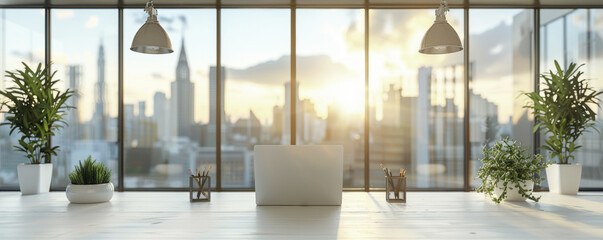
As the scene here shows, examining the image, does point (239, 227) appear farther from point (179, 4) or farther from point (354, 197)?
point (179, 4)

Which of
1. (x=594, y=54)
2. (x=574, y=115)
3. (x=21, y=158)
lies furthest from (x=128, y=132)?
(x=594, y=54)

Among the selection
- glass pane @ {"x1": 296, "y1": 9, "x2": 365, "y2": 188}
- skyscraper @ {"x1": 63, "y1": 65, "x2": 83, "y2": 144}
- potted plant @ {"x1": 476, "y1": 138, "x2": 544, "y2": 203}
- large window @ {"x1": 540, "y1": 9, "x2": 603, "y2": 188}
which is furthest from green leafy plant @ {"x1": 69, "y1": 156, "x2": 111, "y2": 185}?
large window @ {"x1": 540, "y1": 9, "x2": 603, "y2": 188}

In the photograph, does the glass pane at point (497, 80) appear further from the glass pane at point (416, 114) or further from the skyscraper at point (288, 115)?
the skyscraper at point (288, 115)

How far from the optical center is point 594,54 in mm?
5930

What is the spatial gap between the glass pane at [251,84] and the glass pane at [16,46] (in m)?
2.56

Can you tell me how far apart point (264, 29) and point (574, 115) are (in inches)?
161

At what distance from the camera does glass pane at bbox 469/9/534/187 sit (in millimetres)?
5898

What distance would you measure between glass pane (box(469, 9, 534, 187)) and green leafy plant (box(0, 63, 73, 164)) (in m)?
5.37

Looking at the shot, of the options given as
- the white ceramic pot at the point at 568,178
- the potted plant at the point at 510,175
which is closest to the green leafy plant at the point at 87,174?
the potted plant at the point at 510,175

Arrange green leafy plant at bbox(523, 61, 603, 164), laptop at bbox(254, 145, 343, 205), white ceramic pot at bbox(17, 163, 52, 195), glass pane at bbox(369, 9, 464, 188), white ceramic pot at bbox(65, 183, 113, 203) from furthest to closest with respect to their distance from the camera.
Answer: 1. glass pane at bbox(369, 9, 464, 188)
2. white ceramic pot at bbox(17, 163, 52, 195)
3. green leafy plant at bbox(523, 61, 603, 164)
4. white ceramic pot at bbox(65, 183, 113, 203)
5. laptop at bbox(254, 145, 343, 205)

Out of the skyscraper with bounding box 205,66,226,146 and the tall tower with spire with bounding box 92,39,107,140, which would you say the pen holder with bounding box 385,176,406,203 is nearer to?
the skyscraper with bounding box 205,66,226,146

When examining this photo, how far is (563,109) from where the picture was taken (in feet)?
17.2

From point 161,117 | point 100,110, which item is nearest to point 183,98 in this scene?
point 161,117

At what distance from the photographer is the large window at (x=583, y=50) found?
591 cm
